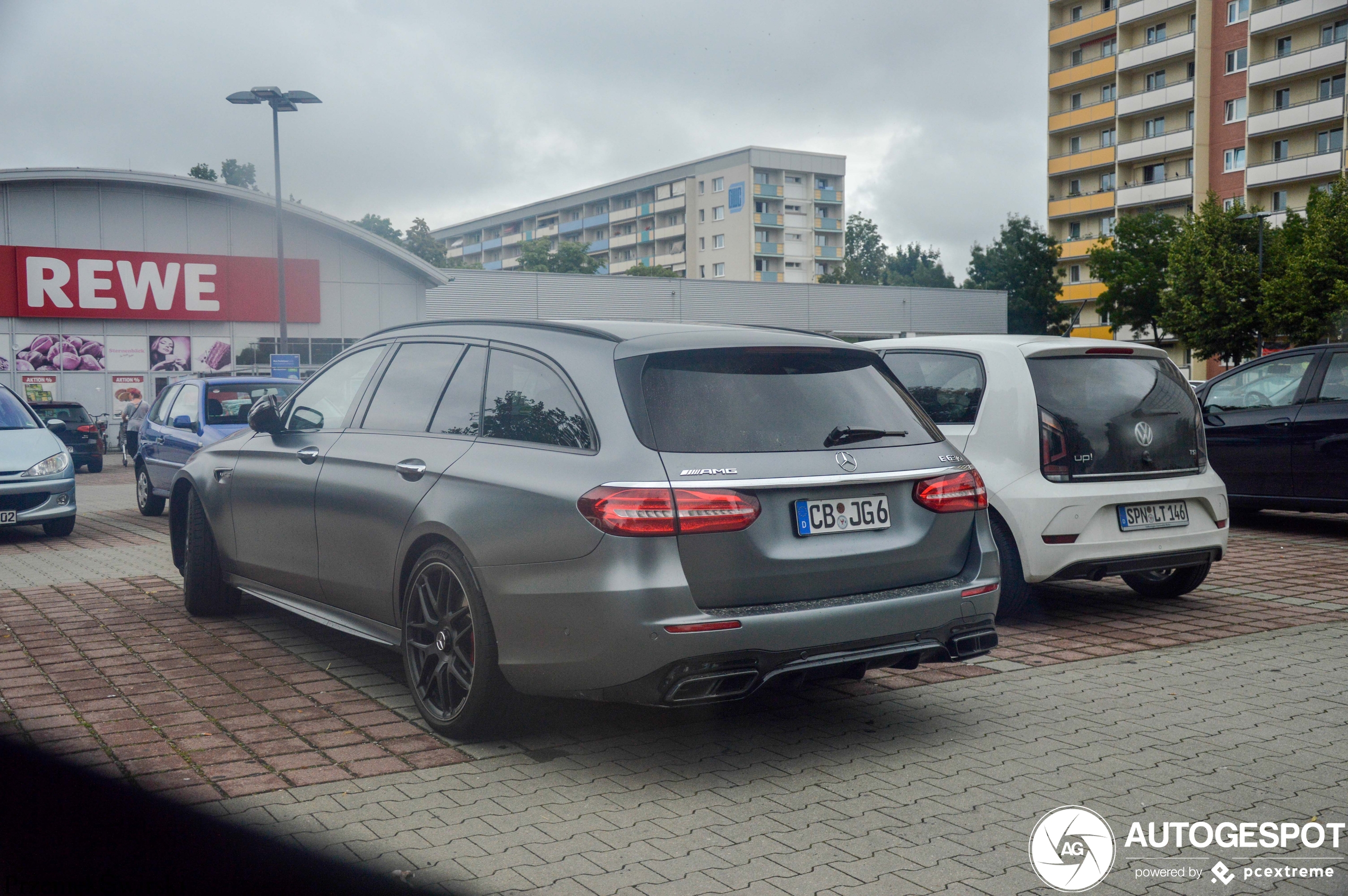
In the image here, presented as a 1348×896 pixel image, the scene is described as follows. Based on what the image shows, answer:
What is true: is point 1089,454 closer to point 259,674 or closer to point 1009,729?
point 1009,729

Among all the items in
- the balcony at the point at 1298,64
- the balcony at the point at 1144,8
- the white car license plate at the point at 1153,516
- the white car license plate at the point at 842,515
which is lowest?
the white car license plate at the point at 1153,516

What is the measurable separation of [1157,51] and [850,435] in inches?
3181

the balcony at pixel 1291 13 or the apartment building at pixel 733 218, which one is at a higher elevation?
the balcony at pixel 1291 13

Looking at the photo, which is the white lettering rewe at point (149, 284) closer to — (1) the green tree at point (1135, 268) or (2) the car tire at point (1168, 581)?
(2) the car tire at point (1168, 581)

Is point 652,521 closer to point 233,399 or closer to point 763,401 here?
point 763,401

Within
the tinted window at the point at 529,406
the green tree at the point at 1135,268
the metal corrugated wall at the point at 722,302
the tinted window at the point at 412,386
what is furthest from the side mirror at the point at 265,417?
the green tree at the point at 1135,268

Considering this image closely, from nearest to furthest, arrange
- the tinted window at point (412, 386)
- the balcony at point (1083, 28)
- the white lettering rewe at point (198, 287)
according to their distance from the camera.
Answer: the tinted window at point (412, 386) → the white lettering rewe at point (198, 287) → the balcony at point (1083, 28)

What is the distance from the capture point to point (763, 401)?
4379 millimetres

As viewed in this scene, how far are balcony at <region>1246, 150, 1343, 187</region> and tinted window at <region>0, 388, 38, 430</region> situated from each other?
67.2m

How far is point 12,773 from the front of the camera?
6.45ft

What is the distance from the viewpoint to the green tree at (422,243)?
3617 inches

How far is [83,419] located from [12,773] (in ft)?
83.3

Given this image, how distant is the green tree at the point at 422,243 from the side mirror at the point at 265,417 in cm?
8672

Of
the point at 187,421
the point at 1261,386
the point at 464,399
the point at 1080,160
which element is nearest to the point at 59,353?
the point at 187,421
